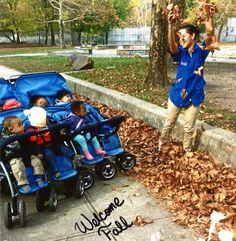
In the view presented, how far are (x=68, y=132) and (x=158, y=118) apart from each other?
217 cm

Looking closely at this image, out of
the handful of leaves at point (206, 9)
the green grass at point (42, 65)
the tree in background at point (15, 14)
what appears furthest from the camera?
the tree in background at point (15, 14)

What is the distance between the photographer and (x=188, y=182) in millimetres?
4391

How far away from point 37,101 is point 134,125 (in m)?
1.76

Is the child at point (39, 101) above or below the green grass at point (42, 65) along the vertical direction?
above

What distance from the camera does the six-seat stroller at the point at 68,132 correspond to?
4207 millimetres

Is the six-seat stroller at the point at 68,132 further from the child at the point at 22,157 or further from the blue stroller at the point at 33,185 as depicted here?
the child at the point at 22,157

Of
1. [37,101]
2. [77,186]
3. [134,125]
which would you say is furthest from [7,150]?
[134,125]

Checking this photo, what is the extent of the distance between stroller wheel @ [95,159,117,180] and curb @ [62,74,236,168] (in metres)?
1.24

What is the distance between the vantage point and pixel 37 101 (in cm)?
585

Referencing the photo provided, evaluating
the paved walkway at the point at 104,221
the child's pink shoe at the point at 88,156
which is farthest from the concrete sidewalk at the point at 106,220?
the child's pink shoe at the point at 88,156

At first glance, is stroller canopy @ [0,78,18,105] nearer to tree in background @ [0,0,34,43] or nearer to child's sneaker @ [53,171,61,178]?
child's sneaker @ [53,171,61,178]

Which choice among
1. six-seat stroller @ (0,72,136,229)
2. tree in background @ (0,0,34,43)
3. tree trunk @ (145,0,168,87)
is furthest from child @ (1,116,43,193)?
tree in background @ (0,0,34,43)

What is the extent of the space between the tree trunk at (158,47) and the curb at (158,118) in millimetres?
1398

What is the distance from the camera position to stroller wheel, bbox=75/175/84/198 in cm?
420
